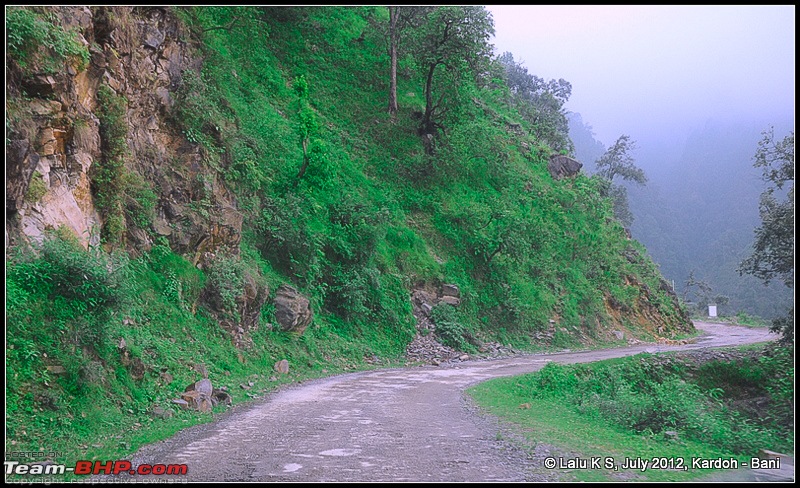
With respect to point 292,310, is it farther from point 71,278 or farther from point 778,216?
point 778,216

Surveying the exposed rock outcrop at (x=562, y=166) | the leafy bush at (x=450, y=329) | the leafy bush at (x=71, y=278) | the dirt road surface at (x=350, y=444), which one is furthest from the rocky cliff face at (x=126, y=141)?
the exposed rock outcrop at (x=562, y=166)

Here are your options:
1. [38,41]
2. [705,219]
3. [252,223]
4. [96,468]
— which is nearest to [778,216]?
[252,223]

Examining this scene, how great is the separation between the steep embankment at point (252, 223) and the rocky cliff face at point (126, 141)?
0.06 m

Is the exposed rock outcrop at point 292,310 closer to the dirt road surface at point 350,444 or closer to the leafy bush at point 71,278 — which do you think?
the dirt road surface at point 350,444

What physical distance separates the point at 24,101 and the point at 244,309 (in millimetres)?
8649

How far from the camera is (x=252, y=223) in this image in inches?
813

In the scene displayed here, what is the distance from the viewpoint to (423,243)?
29.5m

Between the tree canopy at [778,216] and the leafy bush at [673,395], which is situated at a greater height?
the tree canopy at [778,216]

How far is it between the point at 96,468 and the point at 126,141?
10.6 m

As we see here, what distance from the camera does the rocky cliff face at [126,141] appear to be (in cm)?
1023

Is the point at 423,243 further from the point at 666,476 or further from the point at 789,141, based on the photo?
the point at 666,476

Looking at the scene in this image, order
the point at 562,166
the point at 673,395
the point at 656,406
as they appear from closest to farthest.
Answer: the point at 656,406
the point at 673,395
the point at 562,166

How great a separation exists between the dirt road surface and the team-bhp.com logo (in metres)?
0.19

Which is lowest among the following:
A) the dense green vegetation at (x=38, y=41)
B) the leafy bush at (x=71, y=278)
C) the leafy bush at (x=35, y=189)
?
the leafy bush at (x=71, y=278)
